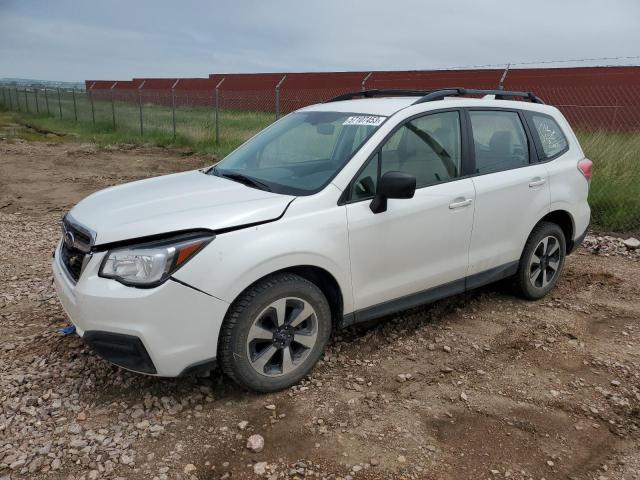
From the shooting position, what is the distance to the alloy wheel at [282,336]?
121 inches

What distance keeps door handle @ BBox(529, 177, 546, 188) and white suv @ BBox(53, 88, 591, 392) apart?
0.02 meters

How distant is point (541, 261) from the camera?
464cm

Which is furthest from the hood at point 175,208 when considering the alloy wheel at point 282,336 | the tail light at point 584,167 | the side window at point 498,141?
the tail light at point 584,167

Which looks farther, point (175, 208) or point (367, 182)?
point (367, 182)

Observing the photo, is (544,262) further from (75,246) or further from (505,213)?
(75,246)

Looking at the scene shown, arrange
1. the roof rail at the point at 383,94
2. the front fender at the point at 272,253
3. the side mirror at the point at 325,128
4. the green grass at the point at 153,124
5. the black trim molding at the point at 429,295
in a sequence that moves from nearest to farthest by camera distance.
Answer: the front fender at the point at 272,253
the black trim molding at the point at 429,295
the side mirror at the point at 325,128
the roof rail at the point at 383,94
the green grass at the point at 153,124

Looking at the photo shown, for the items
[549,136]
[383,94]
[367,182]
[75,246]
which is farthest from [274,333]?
[549,136]

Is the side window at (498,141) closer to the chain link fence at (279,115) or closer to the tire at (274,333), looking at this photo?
the tire at (274,333)

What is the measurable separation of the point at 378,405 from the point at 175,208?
5.30ft

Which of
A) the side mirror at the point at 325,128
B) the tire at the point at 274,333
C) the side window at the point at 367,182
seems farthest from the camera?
the side mirror at the point at 325,128

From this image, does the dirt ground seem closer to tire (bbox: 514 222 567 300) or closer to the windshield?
tire (bbox: 514 222 567 300)

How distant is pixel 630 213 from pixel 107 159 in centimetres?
1165

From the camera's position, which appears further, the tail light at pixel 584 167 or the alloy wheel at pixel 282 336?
the tail light at pixel 584 167

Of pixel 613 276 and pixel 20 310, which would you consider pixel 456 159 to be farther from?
pixel 20 310
